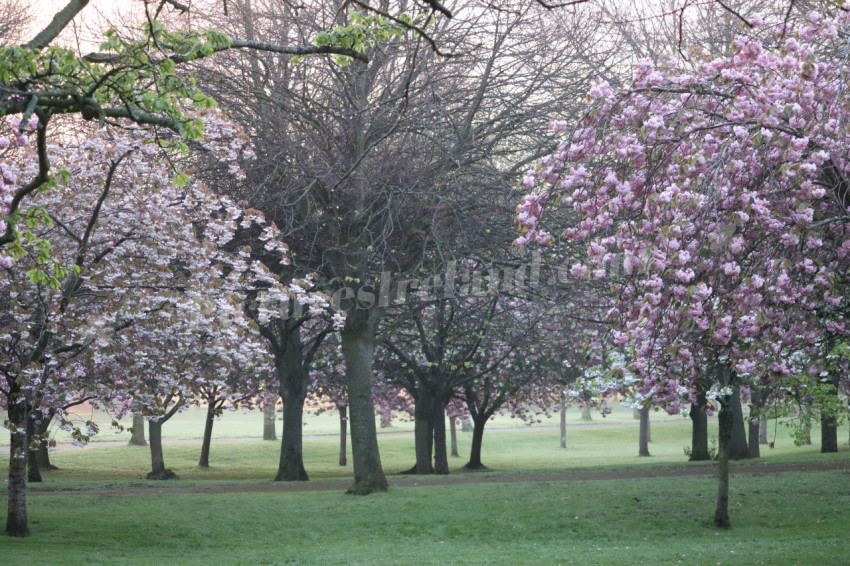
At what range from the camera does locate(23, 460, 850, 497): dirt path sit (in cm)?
2133

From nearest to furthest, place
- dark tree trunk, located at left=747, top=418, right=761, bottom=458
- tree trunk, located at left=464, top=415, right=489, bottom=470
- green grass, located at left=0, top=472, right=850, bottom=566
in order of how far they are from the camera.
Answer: green grass, located at left=0, top=472, right=850, bottom=566 < dark tree trunk, located at left=747, top=418, right=761, bottom=458 < tree trunk, located at left=464, top=415, right=489, bottom=470

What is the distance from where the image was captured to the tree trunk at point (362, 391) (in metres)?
18.4

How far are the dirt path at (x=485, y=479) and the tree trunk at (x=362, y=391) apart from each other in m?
2.98

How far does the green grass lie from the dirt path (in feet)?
6.31

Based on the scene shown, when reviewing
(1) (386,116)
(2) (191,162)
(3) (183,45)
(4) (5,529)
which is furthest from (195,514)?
(3) (183,45)

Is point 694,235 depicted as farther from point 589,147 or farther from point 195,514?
point 195,514

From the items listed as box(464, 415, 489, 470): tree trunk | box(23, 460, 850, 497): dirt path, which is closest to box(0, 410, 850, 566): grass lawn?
box(23, 460, 850, 497): dirt path

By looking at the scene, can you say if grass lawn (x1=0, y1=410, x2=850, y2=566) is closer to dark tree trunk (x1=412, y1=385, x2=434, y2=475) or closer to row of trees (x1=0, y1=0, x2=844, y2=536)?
row of trees (x1=0, y1=0, x2=844, y2=536)

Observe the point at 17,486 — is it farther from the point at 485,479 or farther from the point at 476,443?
the point at 476,443

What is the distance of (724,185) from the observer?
7.76 metres

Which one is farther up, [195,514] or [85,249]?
[85,249]

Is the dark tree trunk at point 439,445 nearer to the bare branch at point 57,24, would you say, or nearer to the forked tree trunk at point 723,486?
the forked tree trunk at point 723,486

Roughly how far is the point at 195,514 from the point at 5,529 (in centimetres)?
368

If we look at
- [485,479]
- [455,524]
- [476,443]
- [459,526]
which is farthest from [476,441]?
[459,526]
